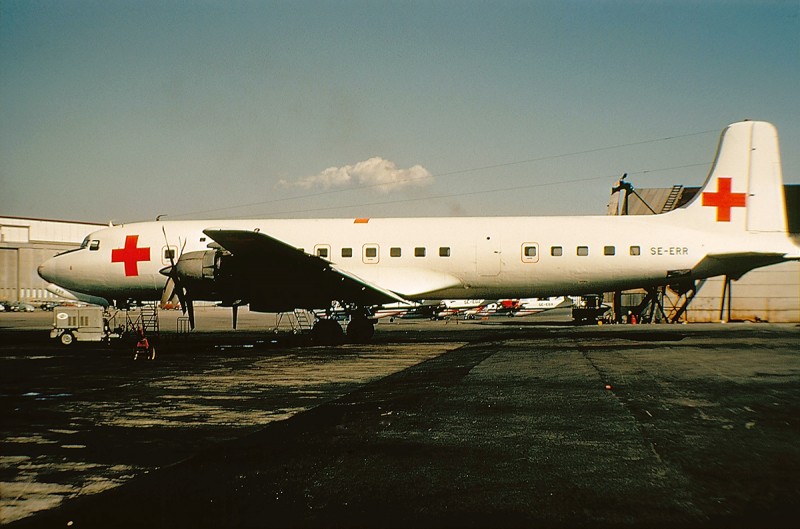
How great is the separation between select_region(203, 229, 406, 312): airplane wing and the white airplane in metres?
0.05

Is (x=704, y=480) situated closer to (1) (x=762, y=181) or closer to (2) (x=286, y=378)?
(2) (x=286, y=378)

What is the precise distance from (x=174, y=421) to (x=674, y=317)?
36559 millimetres

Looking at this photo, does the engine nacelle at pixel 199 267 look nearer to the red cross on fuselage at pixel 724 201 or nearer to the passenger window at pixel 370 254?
the passenger window at pixel 370 254

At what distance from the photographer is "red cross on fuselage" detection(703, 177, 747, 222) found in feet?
78.8

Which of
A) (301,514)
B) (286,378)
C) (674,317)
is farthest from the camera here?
(674,317)

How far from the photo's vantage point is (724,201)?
79.2 feet

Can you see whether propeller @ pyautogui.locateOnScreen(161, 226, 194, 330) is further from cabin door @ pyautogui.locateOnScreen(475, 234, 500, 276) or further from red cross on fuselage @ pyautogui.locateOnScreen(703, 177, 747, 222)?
red cross on fuselage @ pyautogui.locateOnScreen(703, 177, 747, 222)

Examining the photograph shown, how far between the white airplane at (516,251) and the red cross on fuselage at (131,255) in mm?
72

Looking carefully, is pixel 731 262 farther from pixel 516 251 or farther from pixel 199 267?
pixel 199 267

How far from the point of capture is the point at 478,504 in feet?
18.7

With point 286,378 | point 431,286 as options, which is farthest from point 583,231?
point 286,378

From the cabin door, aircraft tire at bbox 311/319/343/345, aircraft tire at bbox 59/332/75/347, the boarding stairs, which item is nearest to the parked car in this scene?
the boarding stairs

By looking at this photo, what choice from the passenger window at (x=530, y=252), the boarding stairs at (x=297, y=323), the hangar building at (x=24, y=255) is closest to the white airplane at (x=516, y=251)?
the passenger window at (x=530, y=252)

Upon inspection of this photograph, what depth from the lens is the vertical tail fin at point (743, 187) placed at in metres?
24.0
